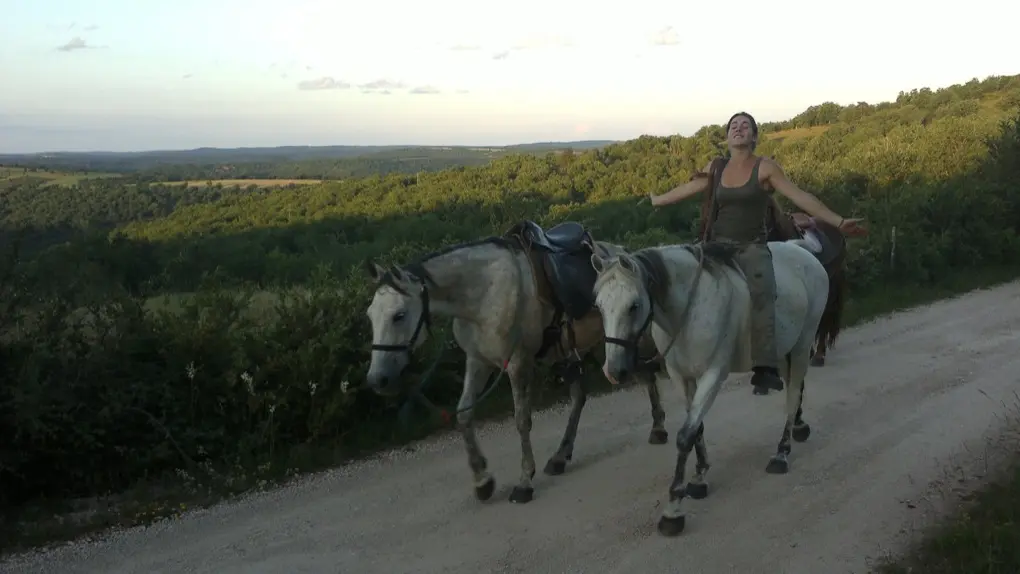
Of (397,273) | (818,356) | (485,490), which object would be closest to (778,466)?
(485,490)

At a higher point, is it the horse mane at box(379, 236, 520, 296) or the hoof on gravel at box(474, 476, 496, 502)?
the horse mane at box(379, 236, 520, 296)

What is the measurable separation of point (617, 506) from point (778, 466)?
1340 mm

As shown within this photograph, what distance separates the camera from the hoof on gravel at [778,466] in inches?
214

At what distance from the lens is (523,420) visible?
17.0 feet

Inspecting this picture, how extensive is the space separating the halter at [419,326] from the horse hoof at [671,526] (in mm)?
1825

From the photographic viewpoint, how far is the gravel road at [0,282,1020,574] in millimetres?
4242

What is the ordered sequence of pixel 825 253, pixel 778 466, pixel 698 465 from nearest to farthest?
pixel 698 465, pixel 778 466, pixel 825 253

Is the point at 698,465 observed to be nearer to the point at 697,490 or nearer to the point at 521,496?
the point at 697,490

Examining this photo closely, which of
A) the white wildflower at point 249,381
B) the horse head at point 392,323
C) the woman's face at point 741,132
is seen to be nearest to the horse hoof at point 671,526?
the horse head at point 392,323

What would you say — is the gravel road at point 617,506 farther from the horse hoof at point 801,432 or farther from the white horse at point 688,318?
the white horse at point 688,318

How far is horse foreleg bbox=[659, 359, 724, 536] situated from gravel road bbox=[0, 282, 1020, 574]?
93 millimetres

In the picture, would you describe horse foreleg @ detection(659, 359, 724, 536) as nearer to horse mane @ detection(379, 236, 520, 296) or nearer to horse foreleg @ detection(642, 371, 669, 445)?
horse foreleg @ detection(642, 371, 669, 445)

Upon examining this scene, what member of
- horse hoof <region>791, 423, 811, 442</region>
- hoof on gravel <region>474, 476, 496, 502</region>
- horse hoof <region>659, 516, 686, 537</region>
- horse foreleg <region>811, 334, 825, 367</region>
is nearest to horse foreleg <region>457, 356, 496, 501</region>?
hoof on gravel <region>474, 476, 496, 502</region>

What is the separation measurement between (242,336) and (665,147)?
144 feet
